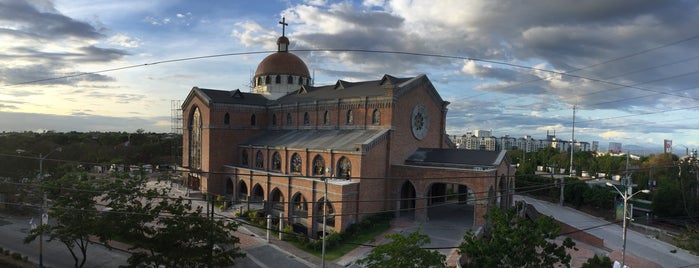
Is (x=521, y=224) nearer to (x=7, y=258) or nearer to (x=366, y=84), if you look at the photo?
(x=366, y=84)

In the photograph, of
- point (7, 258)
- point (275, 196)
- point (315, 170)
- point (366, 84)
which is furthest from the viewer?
point (366, 84)

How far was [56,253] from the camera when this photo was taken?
2308 centimetres

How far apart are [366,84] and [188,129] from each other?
21206 mm

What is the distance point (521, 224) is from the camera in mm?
13047

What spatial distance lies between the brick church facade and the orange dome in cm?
13

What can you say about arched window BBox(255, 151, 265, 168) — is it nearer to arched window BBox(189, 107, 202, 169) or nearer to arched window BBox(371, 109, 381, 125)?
arched window BBox(189, 107, 202, 169)

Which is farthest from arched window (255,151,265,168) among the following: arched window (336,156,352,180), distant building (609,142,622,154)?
distant building (609,142,622,154)

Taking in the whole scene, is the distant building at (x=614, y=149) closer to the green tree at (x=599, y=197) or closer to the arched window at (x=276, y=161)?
the green tree at (x=599, y=197)

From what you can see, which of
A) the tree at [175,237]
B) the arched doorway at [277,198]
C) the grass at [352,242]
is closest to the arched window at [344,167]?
the grass at [352,242]

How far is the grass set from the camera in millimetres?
22672

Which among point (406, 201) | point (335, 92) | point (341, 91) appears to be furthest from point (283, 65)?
point (406, 201)

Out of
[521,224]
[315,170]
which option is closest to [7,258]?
[315,170]

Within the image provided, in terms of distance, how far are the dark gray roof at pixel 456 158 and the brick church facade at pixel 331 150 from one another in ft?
0.25

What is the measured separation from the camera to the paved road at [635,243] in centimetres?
2538
